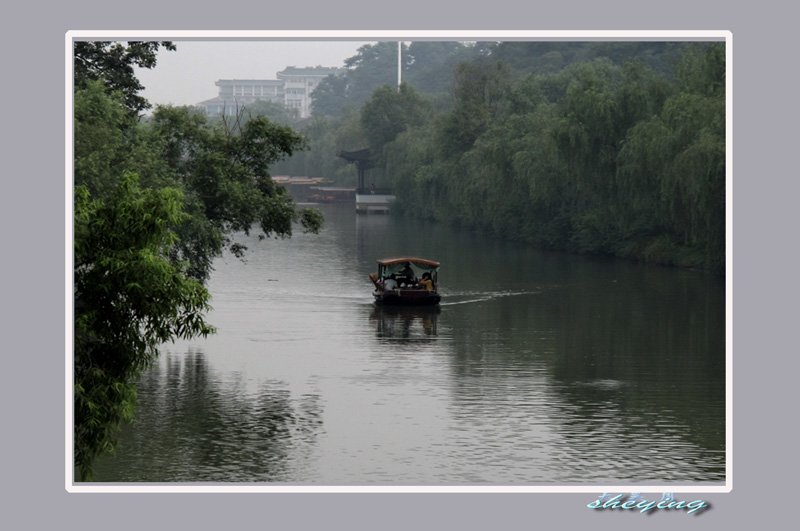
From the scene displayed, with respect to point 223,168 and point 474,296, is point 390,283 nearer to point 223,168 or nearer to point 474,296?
point 474,296

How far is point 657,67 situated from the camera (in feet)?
227

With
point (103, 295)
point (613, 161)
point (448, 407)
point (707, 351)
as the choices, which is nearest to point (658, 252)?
point (613, 161)

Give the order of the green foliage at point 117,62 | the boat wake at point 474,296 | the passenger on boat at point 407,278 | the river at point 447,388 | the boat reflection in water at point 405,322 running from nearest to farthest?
1. the river at point 447,388
2. the boat reflection in water at point 405,322
3. the green foliage at point 117,62
4. the passenger on boat at point 407,278
5. the boat wake at point 474,296

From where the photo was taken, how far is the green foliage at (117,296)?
536 inches

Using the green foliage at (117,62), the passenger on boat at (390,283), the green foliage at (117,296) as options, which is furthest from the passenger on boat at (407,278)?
the green foliage at (117,296)

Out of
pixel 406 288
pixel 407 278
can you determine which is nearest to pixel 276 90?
pixel 407 278

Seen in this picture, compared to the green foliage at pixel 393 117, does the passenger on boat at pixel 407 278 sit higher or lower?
lower

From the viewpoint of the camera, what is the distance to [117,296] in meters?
13.8

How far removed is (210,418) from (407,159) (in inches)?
2002

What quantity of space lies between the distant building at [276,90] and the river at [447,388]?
5.42 m

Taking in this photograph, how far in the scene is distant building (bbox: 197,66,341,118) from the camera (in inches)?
1078

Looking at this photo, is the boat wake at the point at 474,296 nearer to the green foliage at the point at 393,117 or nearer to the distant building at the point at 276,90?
the distant building at the point at 276,90

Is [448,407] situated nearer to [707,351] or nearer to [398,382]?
[398,382]

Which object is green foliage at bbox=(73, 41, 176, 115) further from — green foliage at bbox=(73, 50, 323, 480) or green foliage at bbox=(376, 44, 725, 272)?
green foliage at bbox=(376, 44, 725, 272)
